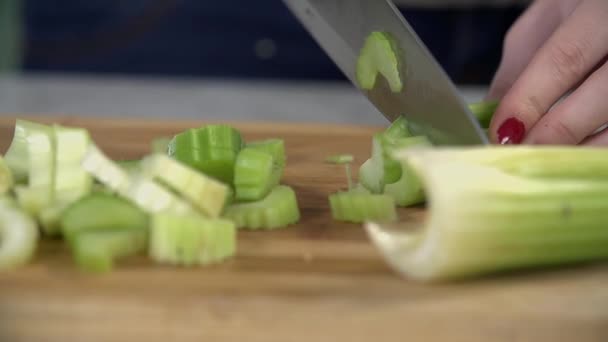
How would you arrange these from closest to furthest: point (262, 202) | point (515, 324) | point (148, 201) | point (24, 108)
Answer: point (515, 324), point (148, 201), point (262, 202), point (24, 108)

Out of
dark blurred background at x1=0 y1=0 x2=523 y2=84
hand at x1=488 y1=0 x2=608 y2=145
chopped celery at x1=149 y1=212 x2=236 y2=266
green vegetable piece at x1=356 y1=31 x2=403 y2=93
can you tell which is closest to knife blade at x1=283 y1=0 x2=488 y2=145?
green vegetable piece at x1=356 y1=31 x2=403 y2=93

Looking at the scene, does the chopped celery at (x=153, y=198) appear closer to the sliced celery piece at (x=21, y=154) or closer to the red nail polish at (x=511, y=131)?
the sliced celery piece at (x=21, y=154)

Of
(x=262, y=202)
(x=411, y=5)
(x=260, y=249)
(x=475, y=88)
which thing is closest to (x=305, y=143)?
(x=262, y=202)

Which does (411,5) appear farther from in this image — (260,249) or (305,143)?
(260,249)

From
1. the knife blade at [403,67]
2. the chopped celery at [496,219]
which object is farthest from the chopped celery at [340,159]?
the chopped celery at [496,219]

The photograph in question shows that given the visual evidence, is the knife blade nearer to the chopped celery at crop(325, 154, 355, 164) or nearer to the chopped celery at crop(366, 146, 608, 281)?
the chopped celery at crop(325, 154, 355, 164)

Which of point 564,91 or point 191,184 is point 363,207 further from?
point 564,91

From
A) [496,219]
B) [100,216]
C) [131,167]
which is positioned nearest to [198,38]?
[131,167]
